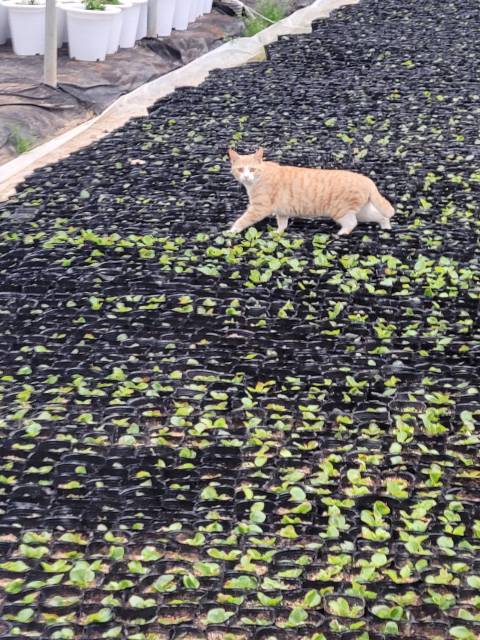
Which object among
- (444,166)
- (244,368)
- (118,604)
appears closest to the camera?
(118,604)

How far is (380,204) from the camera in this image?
596 cm

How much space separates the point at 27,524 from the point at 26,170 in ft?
14.6

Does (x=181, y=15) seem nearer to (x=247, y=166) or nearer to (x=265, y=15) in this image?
(x=265, y=15)

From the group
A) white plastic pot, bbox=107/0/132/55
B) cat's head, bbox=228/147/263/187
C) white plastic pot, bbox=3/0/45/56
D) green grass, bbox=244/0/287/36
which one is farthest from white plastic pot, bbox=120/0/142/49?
cat's head, bbox=228/147/263/187

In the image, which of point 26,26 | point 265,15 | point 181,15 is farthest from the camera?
point 265,15

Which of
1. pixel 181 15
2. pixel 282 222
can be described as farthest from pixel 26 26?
pixel 282 222

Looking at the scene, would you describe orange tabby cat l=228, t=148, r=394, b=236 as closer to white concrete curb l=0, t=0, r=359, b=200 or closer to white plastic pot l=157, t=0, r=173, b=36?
white concrete curb l=0, t=0, r=359, b=200

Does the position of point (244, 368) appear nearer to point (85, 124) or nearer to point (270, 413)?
point (270, 413)

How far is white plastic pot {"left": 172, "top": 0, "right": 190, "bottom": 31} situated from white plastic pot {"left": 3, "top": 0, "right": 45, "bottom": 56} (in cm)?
271

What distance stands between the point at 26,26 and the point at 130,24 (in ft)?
4.96

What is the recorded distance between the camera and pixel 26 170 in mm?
7367

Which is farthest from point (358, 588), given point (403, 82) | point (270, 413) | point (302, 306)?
point (403, 82)

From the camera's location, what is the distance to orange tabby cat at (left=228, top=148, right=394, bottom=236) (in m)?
5.94

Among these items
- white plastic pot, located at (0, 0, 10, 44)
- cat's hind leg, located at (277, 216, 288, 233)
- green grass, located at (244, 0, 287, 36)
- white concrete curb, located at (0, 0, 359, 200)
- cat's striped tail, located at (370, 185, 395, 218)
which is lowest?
green grass, located at (244, 0, 287, 36)
